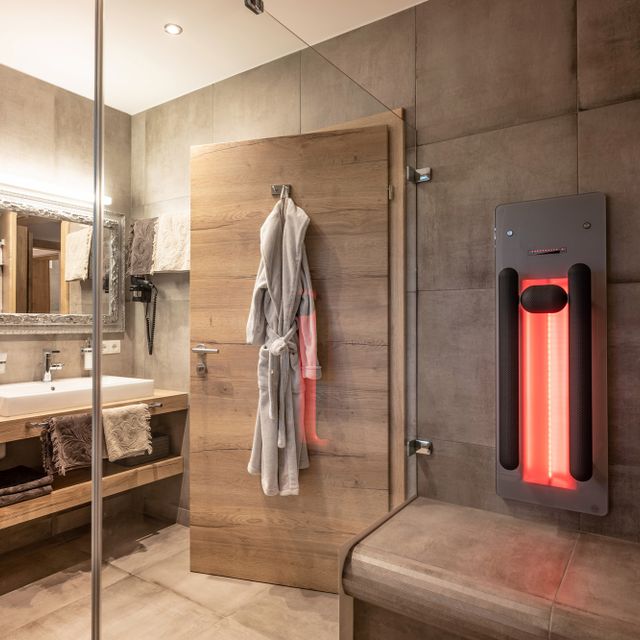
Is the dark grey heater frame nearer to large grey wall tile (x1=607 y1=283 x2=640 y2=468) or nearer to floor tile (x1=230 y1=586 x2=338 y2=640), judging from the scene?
large grey wall tile (x1=607 y1=283 x2=640 y2=468)

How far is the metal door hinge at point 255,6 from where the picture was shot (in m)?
1.60

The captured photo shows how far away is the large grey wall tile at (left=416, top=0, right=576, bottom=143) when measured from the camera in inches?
74.4

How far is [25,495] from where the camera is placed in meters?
1.36

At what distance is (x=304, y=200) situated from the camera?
1624mm

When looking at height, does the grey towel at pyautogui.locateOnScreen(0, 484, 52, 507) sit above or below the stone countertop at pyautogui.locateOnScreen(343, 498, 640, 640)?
above

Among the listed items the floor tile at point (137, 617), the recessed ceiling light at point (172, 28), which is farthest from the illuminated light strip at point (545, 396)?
the recessed ceiling light at point (172, 28)

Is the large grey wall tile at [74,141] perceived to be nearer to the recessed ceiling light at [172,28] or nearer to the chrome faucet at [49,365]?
the recessed ceiling light at [172,28]

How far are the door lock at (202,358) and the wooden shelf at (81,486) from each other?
266mm

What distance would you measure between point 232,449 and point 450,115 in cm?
157

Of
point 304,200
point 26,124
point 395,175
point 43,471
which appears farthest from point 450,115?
point 43,471

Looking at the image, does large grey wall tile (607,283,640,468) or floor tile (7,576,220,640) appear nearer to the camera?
floor tile (7,576,220,640)

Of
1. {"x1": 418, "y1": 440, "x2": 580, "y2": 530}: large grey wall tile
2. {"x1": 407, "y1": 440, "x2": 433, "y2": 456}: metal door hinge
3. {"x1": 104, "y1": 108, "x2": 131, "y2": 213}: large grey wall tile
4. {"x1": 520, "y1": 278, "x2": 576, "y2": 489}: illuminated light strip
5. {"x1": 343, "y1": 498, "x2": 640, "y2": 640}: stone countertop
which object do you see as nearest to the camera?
{"x1": 343, "y1": 498, "x2": 640, "y2": 640}: stone countertop

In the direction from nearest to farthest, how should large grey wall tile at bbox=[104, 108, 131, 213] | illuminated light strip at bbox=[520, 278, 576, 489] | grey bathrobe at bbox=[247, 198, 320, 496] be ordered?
large grey wall tile at bbox=[104, 108, 131, 213]
grey bathrobe at bbox=[247, 198, 320, 496]
illuminated light strip at bbox=[520, 278, 576, 489]

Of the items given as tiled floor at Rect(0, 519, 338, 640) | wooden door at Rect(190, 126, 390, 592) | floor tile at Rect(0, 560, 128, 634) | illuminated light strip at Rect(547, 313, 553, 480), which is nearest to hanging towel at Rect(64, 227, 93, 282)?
wooden door at Rect(190, 126, 390, 592)
